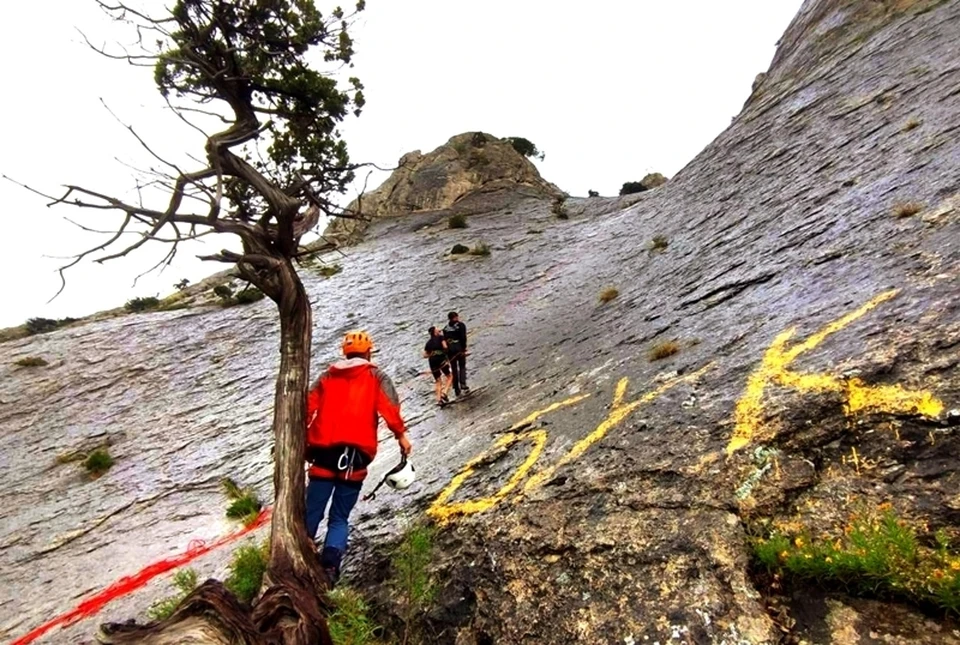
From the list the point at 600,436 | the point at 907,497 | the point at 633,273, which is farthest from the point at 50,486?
the point at 907,497

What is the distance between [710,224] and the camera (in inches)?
616

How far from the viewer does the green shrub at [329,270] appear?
26166 mm

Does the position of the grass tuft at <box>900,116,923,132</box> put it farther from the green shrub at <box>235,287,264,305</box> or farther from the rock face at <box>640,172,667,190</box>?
the rock face at <box>640,172,667,190</box>

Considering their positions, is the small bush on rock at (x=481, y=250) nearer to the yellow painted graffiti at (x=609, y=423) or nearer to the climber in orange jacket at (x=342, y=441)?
the yellow painted graffiti at (x=609, y=423)

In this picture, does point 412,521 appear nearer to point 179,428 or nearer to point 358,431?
point 358,431

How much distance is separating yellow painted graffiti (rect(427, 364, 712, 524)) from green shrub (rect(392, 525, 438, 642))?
70cm

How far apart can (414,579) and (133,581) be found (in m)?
5.66

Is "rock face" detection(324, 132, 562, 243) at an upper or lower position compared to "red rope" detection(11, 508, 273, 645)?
upper

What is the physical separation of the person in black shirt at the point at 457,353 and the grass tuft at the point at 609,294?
11.8 feet

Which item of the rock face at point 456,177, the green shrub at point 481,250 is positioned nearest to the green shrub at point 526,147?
the rock face at point 456,177

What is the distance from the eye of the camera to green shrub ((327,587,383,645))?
518cm

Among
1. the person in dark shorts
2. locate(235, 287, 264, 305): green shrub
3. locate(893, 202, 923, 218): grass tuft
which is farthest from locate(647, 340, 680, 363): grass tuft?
locate(235, 287, 264, 305): green shrub

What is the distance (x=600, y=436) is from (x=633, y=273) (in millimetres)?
9844

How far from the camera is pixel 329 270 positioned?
26531 millimetres
